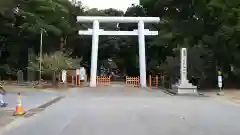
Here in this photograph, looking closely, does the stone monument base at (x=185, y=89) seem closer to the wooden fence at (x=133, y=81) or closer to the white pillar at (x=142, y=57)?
the white pillar at (x=142, y=57)

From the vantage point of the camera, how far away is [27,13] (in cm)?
4872

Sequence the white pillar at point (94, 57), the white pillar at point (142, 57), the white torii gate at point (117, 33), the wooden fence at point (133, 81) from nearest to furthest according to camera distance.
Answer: the white pillar at point (94, 57)
the white pillar at point (142, 57)
the white torii gate at point (117, 33)
the wooden fence at point (133, 81)

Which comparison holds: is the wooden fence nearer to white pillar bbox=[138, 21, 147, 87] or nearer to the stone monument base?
white pillar bbox=[138, 21, 147, 87]

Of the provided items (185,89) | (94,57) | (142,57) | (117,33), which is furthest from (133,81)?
(185,89)

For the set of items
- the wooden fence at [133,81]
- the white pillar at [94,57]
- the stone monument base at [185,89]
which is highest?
the white pillar at [94,57]

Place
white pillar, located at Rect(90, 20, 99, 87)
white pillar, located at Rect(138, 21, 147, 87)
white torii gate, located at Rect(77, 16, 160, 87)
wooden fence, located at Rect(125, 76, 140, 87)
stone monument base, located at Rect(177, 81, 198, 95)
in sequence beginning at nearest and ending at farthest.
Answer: stone monument base, located at Rect(177, 81, 198, 95)
white pillar, located at Rect(90, 20, 99, 87)
white pillar, located at Rect(138, 21, 147, 87)
white torii gate, located at Rect(77, 16, 160, 87)
wooden fence, located at Rect(125, 76, 140, 87)

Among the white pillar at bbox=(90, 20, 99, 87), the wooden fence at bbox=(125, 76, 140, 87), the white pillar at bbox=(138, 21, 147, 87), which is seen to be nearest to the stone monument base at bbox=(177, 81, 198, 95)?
the white pillar at bbox=(138, 21, 147, 87)

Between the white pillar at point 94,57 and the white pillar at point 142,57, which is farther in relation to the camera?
the white pillar at point 142,57

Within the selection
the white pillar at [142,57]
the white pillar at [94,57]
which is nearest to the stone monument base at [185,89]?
the white pillar at [142,57]

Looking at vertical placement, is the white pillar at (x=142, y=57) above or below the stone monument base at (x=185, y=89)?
above

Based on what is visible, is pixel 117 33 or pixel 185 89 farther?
pixel 117 33

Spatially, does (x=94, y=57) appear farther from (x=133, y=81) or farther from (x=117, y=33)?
(x=133, y=81)

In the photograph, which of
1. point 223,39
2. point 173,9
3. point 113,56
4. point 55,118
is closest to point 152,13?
point 173,9

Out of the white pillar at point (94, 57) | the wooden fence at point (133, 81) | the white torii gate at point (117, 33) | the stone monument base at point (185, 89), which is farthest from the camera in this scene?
the wooden fence at point (133, 81)
